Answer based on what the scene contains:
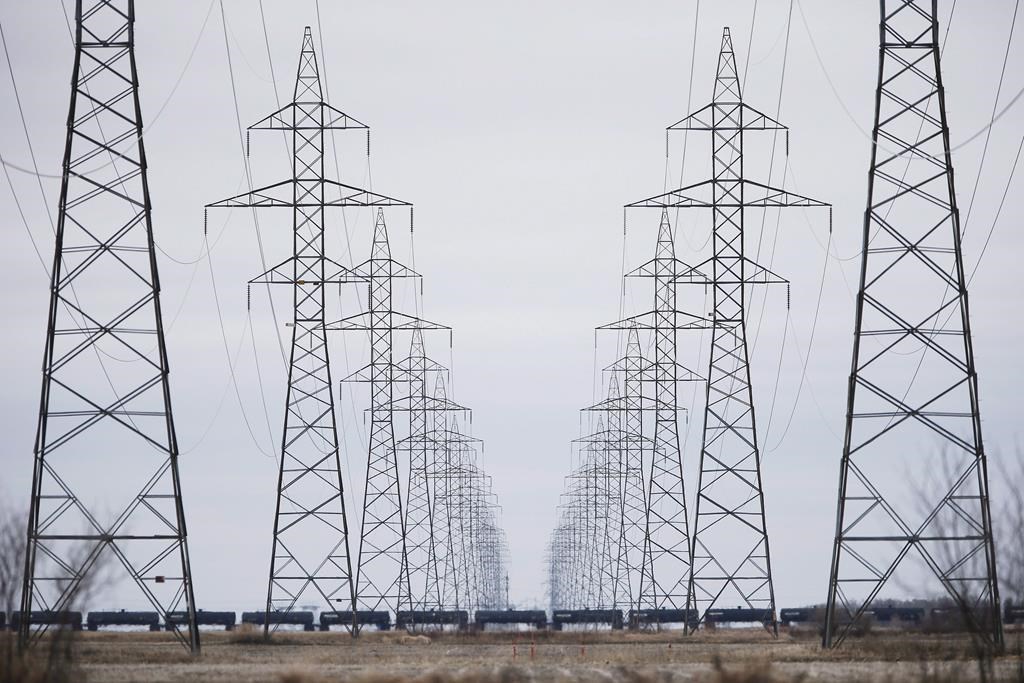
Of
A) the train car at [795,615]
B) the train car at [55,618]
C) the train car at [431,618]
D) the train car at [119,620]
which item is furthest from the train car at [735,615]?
the train car at [55,618]

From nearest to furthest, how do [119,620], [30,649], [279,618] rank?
[30,649]
[119,620]
[279,618]

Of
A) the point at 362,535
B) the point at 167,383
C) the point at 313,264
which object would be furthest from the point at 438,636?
the point at 167,383

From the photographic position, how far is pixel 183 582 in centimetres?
4362

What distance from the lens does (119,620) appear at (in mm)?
93375

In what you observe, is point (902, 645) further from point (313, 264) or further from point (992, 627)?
point (313, 264)

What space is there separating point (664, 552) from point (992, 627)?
109 feet

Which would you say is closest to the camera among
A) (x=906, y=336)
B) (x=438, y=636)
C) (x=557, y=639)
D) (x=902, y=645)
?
(x=906, y=336)

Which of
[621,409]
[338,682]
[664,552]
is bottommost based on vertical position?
[338,682]

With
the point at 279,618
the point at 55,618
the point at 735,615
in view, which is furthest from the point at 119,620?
the point at 55,618

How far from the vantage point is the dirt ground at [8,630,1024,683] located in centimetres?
3278

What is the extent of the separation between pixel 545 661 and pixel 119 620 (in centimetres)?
5491

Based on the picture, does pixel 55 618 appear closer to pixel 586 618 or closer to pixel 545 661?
pixel 545 661

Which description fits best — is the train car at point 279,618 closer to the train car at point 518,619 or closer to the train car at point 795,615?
the train car at point 518,619

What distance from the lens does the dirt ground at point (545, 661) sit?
3278 cm
